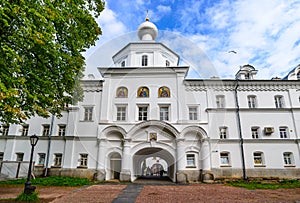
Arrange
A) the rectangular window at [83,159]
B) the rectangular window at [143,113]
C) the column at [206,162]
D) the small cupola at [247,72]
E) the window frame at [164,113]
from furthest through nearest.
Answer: the small cupola at [247,72]
the rectangular window at [143,113]
the window frame at [164,113]
the rectangular window at [83,159]
the column at [206,162]

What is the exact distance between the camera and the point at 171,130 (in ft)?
59.9

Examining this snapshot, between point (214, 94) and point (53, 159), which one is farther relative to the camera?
point (214, 94)

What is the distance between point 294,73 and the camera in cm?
2155

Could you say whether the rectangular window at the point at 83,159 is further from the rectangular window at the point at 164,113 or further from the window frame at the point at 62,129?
the rectangular window at the point at 164,113

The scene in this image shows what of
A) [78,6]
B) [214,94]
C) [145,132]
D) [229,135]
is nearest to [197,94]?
[214,94]

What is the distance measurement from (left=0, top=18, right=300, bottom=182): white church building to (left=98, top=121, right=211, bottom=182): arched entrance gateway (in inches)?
3.3

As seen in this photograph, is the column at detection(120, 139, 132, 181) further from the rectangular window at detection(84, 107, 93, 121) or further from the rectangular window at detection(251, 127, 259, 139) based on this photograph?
the rectangular window at detection(251, 127, 259, 139)

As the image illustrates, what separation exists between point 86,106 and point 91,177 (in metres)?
6.49

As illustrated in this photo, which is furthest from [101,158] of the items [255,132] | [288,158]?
[288,158]

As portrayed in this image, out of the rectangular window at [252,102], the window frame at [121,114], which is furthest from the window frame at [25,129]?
the rectangular window at [252,102]

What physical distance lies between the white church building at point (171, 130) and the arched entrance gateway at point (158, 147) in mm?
83

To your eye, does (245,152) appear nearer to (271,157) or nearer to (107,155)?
(271,157)

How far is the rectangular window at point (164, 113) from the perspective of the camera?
764 inches

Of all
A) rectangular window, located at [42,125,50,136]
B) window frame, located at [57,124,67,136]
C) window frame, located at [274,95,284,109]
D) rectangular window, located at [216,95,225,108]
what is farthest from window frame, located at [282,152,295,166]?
rectangular window, located at [42,125,50,136]
